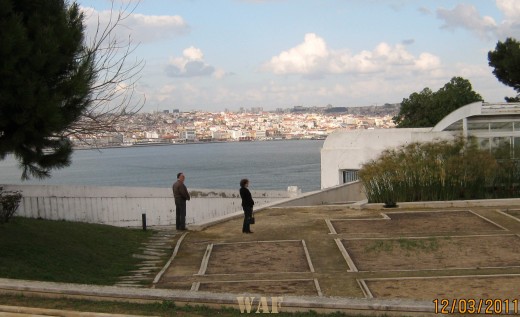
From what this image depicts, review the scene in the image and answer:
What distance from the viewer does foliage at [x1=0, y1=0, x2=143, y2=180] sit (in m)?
10.9

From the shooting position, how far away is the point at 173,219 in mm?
24438

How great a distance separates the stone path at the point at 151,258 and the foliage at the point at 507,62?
25.7 metres

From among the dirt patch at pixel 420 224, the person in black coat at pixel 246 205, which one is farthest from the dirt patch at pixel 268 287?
the dirt patch at pixel 420 224

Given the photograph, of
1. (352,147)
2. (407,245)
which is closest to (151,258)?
(407,245)

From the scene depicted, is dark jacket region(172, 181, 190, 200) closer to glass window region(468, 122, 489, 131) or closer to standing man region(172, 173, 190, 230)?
standing man region(172, 173, 190, 230)

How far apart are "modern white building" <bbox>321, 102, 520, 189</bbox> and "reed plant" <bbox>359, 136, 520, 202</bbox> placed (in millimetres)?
1695

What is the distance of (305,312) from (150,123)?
34.1 feet

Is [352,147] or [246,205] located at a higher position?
[352,147]

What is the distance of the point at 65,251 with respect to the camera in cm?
1330

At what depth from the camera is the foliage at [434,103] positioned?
6494cm

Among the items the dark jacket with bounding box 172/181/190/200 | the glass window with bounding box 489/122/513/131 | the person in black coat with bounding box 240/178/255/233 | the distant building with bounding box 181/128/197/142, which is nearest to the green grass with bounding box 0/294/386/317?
the person in black coat with bounding box 240/178/255/233

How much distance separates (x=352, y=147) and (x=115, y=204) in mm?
16528

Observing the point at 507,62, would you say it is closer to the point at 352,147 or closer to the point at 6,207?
the point at 352,147
